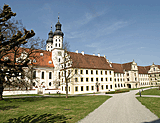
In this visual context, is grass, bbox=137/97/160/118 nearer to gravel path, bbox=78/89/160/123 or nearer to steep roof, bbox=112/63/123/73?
gravel path, bbox=78/89/160/123

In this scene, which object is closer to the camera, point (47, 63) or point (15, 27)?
point (15, 27)

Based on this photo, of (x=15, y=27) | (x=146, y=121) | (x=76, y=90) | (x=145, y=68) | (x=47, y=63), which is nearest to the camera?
(x=146, y=121)

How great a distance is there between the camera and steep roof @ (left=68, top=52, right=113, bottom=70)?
148 ft

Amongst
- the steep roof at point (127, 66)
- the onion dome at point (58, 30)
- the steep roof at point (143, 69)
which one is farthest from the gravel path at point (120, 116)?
the steep roof at point (143, 69)

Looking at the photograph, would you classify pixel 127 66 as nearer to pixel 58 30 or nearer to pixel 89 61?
pixel 89 61

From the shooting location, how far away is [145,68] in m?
84.9

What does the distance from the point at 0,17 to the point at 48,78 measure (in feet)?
138

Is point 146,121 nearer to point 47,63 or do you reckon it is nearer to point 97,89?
point 97,89

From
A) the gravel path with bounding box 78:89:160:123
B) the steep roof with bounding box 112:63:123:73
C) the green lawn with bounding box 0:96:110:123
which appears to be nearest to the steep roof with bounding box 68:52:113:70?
the steep roof with bounding box 112:63:123:73

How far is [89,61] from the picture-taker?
4834cm

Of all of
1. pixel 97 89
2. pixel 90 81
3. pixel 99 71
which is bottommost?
pixel 97 89

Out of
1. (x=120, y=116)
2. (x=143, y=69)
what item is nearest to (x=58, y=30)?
(x=120, y=116)

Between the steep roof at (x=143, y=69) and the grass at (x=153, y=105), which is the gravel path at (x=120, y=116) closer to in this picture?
the grass at (x=153, y=105)

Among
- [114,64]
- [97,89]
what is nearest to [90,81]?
[97,89]
